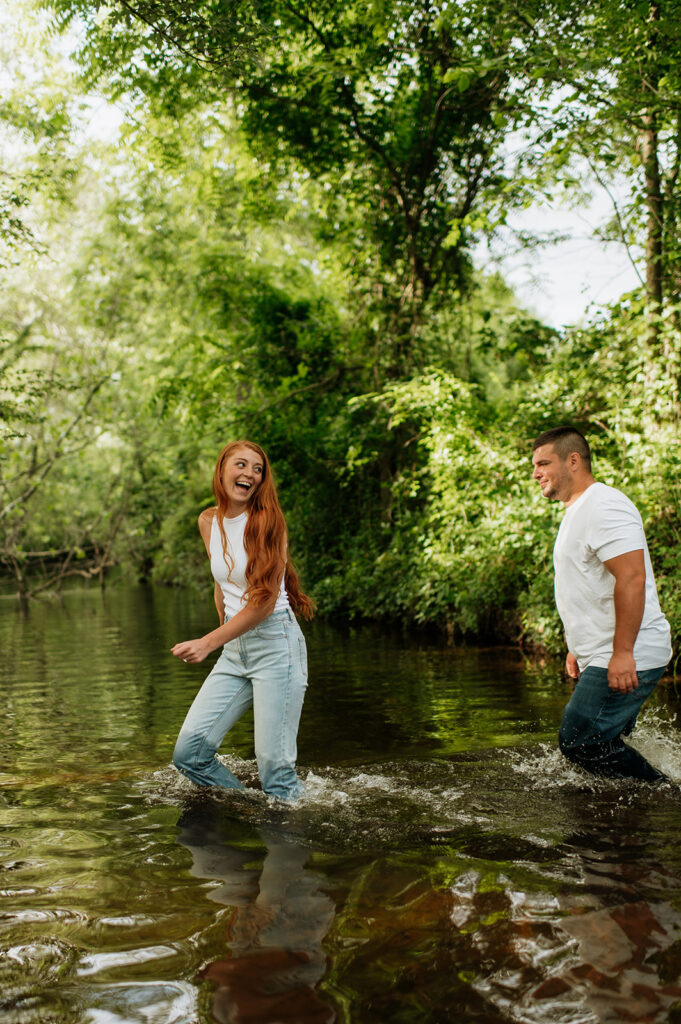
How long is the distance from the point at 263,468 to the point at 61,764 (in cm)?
341

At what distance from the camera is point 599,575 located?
459cm

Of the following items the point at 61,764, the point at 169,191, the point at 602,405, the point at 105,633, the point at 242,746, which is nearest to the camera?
the point at 61,764

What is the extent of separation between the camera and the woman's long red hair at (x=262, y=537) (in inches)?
185

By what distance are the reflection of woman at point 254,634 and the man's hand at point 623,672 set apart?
1.71m

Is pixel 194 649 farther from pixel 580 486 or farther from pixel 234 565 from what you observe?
pixel 580 486

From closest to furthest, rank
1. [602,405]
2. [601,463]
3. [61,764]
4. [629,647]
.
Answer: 1. [629,647]
2. [61,764]
3. [601,463]
4. [602,405]

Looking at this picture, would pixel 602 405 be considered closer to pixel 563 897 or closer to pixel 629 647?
pixel 629 647

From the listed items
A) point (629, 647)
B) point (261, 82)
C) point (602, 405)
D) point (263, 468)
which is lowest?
point (629, 647)

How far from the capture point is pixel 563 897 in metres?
3.69

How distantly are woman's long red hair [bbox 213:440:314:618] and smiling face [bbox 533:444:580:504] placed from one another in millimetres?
1509

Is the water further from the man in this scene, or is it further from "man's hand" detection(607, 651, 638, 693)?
"man's hand" detection(607, 651, 638, 693)

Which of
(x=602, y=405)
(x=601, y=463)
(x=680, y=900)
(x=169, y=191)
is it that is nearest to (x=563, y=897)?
(x=680, y=900)

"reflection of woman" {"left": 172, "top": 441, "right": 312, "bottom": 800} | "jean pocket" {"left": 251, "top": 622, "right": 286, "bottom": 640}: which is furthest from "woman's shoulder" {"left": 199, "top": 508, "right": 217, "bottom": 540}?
"jean pocket" {"left": 251, "top": 622, "right": 286, "bottom": 640}

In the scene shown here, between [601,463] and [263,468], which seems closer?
[263,468]
